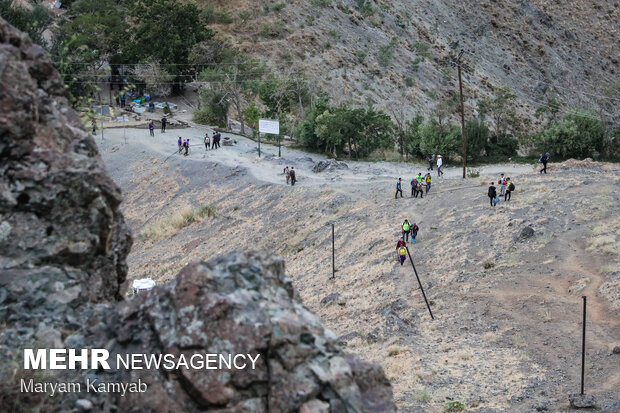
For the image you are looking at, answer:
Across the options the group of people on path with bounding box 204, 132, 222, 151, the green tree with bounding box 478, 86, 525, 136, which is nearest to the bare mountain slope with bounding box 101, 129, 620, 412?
the group of people on path with bounding box 204, 132, 222, 151

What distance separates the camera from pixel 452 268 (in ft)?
90.7

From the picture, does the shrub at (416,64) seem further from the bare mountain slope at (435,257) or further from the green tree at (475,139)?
the bare mountain slope at (435,257)

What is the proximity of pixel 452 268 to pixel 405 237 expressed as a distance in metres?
3.93

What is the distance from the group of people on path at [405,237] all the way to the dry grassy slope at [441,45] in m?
43.5

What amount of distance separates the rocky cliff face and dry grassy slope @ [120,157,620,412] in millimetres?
8959

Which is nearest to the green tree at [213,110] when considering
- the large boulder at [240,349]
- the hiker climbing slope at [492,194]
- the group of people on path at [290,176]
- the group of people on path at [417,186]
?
the group of people on path at [290,176]

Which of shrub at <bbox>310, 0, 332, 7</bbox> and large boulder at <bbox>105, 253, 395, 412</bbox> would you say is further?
shrub at <bbox>310, 0, 332, 7</bbox>

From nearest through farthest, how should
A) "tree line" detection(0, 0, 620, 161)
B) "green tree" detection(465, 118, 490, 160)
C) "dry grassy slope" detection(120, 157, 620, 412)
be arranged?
"dry grassy slope" detection(120, 157, 620, 412)
"tree line" detection(0, 0, 620, 161)
"green tree" detection(465, 118, 490, 160)

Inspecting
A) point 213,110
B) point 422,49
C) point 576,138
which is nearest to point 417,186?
point 576,138

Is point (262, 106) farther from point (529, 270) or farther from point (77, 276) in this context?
point (77, 276)

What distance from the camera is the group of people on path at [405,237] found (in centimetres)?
2840

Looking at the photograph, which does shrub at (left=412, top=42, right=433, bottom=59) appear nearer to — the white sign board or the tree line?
the tree line

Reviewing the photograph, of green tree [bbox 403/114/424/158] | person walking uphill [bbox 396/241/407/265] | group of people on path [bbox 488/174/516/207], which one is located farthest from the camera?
green tree [bbox 403/114/424/158]

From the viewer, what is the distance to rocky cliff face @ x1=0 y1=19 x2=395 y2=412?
7695mm
